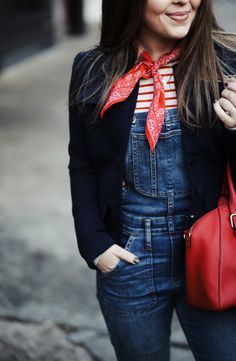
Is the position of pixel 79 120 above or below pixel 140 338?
above

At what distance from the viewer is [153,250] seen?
187 centimetres

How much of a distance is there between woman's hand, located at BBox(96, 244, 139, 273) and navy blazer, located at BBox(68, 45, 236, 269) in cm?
2

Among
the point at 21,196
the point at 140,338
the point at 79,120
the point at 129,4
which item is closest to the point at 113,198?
the point at 79,120

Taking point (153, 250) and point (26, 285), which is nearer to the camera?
point (153, 250)

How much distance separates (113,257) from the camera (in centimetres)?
190

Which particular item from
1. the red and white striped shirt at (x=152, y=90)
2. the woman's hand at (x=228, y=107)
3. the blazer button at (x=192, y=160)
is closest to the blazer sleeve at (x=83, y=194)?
the red and white striped shirt at (x=152, y=90)

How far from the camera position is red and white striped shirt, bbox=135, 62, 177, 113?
1.83 m

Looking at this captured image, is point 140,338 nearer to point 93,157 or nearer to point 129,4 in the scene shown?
point 93,157

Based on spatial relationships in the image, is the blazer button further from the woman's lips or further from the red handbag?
the woman's lips

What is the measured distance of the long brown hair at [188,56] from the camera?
178cm

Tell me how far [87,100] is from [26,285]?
2092 millimetres

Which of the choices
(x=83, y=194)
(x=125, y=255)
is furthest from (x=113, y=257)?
(x=83, y=194)

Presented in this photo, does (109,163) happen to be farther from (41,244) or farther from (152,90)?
(41,244)

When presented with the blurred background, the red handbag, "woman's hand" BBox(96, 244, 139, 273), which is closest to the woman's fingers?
"woman's hand" BBox(96, 244, 139, 273)
